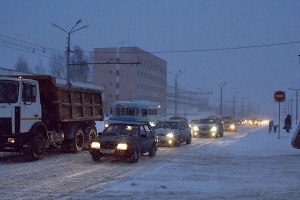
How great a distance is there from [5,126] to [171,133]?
11.1m

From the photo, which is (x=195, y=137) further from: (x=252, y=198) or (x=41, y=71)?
(x=41, y=71)

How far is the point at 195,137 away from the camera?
1458 inches

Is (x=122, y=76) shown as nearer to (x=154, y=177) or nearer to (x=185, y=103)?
(x=185, y=103)

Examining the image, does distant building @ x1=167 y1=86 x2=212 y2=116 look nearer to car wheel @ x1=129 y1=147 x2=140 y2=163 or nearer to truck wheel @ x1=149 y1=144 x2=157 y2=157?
truck wheel @ x1=149 y1=144 x2=157 y2=157

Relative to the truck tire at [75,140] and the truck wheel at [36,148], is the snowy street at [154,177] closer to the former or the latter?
the truck wheel at [36,148]

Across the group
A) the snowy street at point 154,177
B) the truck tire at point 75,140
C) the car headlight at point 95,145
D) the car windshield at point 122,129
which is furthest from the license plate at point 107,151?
the truck tire at point 75,140

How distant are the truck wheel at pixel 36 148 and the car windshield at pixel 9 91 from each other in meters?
1.79

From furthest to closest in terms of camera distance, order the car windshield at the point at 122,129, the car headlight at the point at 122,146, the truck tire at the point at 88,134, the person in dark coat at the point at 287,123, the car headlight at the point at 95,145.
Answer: the person in dark coat at the point at 287,123, the truck tire at the point at 88,134, the car windshield at the point at 122,129, the car headlight at the point at 95,145, the car headlight at the point at 122,146

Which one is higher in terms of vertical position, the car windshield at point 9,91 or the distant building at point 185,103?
the distant building at point 185,103

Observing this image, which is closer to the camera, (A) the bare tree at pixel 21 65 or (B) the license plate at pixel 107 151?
(B) the license plate at pixel 107 151

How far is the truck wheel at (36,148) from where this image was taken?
1708cm

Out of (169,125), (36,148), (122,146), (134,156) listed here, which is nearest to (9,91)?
(36,148)

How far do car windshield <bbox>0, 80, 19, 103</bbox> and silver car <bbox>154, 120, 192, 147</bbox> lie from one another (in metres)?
10.7

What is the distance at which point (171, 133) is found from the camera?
83.5ft
